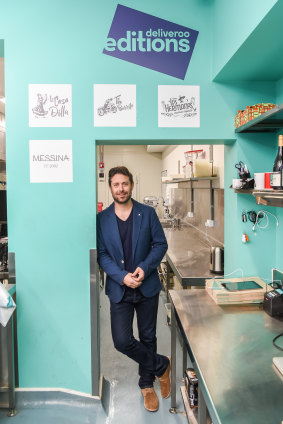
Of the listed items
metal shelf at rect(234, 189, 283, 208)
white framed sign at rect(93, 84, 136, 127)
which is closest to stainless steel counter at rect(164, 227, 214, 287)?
metal shelf at rect(234, 189, 283, 208)

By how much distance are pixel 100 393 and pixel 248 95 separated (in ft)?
7.81

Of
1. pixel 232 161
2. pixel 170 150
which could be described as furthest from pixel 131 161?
pixel 232 161

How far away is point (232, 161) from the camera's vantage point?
96.3 inches

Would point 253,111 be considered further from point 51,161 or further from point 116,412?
point 116,412

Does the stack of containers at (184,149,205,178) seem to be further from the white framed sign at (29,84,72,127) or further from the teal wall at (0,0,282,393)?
the white framed sign at (29,84,72,127)

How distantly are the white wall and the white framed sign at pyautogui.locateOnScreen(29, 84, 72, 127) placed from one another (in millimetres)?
6815

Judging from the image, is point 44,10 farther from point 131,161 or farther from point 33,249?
point 131,161

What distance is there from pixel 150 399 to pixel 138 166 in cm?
731

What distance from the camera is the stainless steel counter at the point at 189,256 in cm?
286

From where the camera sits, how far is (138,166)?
9.26 metres

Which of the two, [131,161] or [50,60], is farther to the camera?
[131,161]

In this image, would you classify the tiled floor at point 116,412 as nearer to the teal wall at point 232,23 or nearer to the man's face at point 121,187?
the man's face at point 121,187

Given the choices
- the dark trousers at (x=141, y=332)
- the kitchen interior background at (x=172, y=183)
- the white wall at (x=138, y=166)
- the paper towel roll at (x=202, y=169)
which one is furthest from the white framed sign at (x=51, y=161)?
the white wall at (x=138, y=166)

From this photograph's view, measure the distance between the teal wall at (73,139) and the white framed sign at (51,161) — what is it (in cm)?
5
